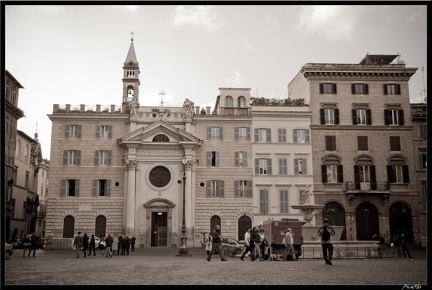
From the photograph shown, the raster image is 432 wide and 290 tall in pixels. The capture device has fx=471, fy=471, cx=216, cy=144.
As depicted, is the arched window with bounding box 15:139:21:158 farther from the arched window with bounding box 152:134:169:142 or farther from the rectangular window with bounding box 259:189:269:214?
the rectangular window with bounding box 259:189:269:214

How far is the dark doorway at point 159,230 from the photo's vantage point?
40.9 meters

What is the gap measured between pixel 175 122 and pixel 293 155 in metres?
11.2

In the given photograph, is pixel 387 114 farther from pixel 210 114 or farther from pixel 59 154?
pixel 59 154

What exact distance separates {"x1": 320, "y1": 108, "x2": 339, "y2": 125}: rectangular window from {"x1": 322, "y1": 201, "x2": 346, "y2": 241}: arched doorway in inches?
291

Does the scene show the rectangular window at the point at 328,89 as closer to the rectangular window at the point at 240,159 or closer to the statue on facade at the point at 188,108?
the rectangular window at the point at 240,159

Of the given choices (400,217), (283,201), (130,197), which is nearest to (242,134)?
(283,201)

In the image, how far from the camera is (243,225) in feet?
137

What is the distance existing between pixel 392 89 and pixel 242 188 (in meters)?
17.0

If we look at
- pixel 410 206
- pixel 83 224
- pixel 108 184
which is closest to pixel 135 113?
pixel 108 184

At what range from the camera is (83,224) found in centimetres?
4103

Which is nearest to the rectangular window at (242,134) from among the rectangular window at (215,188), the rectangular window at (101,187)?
the rectangular window at (215,188)

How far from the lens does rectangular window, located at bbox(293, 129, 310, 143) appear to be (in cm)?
4328

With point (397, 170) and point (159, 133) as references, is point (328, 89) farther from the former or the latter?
point (159, 133)

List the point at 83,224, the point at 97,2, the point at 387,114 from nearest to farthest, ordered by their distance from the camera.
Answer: the point at 97,2, the point at 83,224, the point at 387,114
